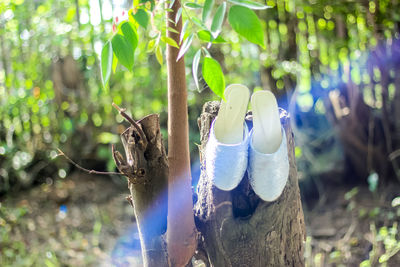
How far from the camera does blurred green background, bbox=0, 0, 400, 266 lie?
262 centimetres

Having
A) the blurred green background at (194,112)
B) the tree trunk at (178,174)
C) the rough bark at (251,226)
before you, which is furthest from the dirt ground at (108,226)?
the tree trunk at (178,174)

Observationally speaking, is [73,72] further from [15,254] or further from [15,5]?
[15,254]

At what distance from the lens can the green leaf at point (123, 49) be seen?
92cm

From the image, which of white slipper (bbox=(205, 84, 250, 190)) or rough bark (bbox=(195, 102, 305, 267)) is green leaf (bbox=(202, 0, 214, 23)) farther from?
rough bark (bbox=(195, 102, 305, 267))

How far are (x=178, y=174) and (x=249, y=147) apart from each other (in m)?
0.23

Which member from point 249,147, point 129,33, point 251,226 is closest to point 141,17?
point 129,33

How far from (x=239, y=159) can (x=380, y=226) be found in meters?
1.58

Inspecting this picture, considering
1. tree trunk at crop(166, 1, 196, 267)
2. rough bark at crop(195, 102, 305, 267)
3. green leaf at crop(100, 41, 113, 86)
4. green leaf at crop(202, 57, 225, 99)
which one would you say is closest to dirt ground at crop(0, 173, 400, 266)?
rough bark at crop(195, 102, 305, 267)

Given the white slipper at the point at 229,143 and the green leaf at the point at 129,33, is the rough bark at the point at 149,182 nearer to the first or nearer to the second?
the white slipper at the point at 229,143

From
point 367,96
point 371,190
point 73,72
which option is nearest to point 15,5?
point 73,72

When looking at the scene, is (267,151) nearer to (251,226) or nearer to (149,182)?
(251,226)

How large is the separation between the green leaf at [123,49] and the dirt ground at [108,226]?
1650mm

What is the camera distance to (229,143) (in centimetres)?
134

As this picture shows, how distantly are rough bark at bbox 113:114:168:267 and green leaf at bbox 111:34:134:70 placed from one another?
348 millimetres
